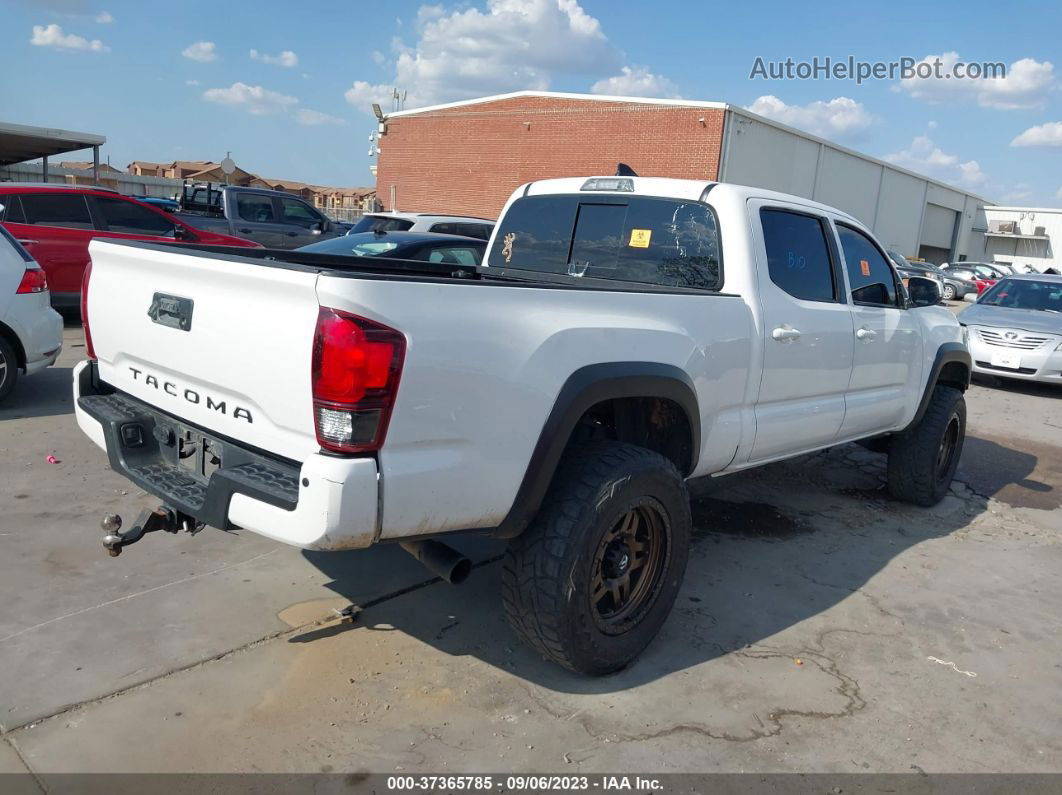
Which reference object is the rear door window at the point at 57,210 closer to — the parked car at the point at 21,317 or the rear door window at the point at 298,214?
the parked car at the point at 21,317

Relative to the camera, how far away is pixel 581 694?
10.4 feet

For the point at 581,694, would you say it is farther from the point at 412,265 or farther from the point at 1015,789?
the point at 412,265

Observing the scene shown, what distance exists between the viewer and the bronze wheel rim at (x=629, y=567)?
10.5ft

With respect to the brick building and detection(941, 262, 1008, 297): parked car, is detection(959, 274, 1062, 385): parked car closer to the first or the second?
the brick building

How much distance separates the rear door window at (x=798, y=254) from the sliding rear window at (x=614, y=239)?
34 centimetres

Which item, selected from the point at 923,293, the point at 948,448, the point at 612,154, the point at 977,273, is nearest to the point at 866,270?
the point at 923,293

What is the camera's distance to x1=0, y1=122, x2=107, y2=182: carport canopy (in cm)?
1835

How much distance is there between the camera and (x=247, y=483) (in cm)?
264

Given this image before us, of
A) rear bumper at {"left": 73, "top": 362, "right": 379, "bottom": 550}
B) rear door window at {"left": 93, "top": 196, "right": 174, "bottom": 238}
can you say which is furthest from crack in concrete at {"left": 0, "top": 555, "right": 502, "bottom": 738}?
rear door window at {"left": 93, "top": 196, "right": 174, "bottom": 238}

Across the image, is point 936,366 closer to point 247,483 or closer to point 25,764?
point 247,483

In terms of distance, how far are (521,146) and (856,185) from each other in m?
14.9

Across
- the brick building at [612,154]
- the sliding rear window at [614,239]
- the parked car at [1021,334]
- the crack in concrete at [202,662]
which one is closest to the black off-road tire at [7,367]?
the sliding rear window at [614,239]

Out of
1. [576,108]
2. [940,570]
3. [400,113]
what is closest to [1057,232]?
[576,108]

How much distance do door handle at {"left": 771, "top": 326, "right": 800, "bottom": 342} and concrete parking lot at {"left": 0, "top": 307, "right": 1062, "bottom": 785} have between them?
1.27 meters
